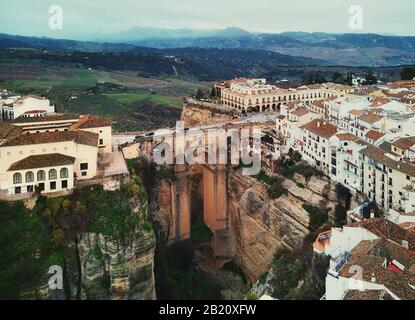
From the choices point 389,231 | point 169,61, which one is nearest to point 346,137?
point 389,231

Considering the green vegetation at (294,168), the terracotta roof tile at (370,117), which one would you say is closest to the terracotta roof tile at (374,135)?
the terracotta roof tile at (370,117)

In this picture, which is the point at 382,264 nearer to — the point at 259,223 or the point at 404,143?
the point at 404,143

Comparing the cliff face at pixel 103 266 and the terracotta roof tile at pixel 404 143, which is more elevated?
the terracotta roof tile at pixel 404 143

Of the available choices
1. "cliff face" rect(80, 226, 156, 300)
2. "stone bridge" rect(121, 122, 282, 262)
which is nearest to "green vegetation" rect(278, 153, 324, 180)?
"stone bridge" rect(121, 122, 282, 262)

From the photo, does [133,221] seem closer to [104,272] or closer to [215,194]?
[104,272]

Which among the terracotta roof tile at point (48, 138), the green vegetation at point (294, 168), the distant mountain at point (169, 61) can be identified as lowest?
the green vegetation at point (294, 168)

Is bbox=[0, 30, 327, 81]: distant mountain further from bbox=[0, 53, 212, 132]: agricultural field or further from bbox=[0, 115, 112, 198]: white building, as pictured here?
bbox=[0, 115, 112, 198]: white building

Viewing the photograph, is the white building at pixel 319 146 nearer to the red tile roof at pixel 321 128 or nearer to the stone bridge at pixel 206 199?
the red tile roof at pixel 321 128
